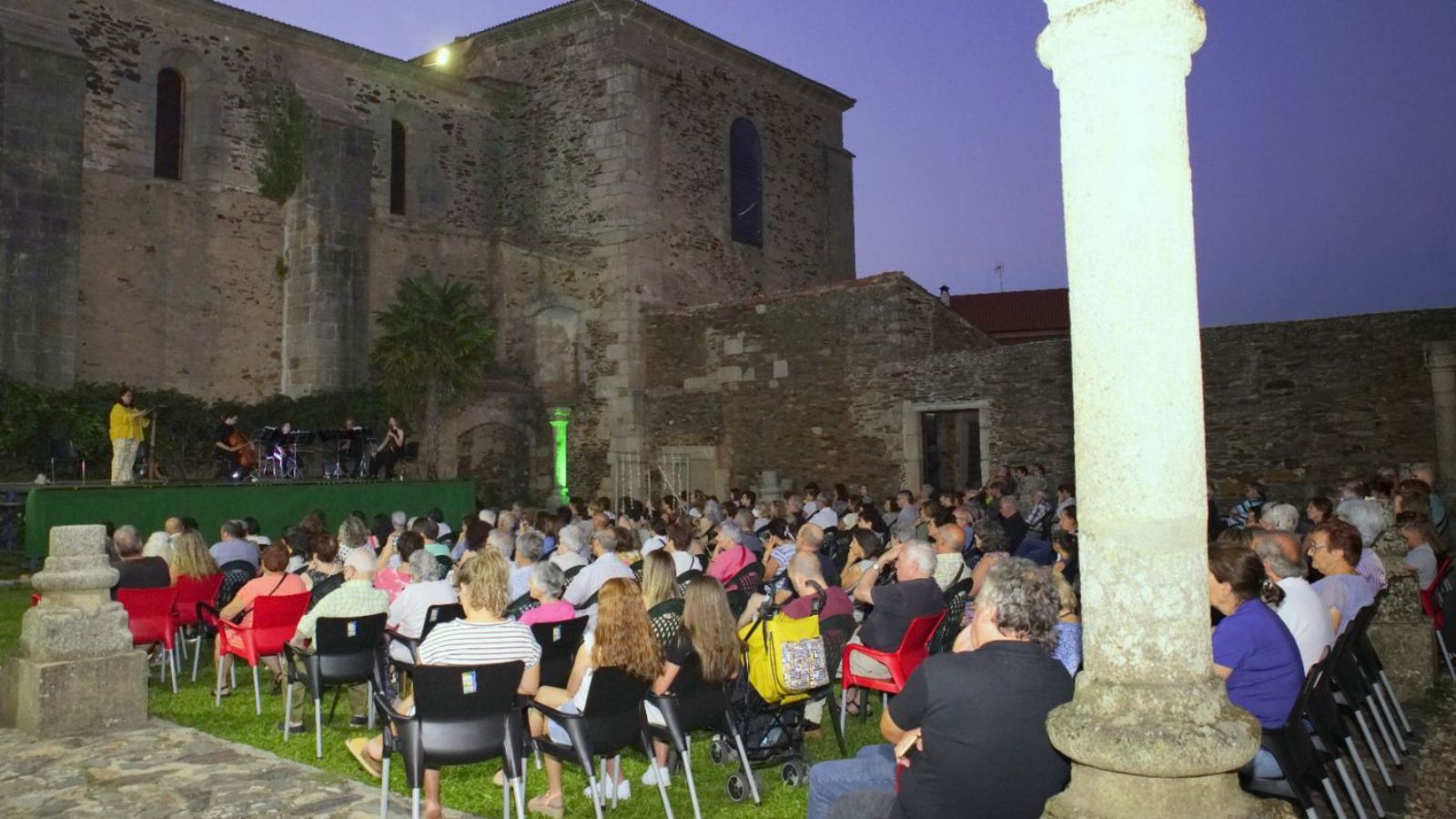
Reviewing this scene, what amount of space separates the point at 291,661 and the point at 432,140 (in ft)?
60.4

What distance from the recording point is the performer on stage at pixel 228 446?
1667 cm

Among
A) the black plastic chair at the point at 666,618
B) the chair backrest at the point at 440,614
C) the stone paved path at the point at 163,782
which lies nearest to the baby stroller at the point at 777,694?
the black plastic chair at the point at 666,618

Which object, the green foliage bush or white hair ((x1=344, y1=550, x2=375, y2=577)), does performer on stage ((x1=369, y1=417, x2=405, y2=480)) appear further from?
white hair ((x1=344, y1=550, x2=375, y2=577))

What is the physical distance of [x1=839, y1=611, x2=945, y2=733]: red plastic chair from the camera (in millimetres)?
5312

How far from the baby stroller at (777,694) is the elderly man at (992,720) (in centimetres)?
192

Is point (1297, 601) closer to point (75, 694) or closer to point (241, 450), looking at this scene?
point (75, 694)

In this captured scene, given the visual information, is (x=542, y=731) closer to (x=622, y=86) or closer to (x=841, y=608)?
(x=841, y=608)

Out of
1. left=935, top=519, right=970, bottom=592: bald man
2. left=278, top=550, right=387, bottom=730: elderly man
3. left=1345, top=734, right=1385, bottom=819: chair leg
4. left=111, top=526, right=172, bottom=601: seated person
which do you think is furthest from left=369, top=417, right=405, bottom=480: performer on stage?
left=1345, top=734, right=1385, bottom=819: chair leg

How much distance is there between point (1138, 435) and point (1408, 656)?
17.0ft

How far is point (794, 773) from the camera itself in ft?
17.1

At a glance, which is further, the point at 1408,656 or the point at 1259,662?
the point at 1408,656

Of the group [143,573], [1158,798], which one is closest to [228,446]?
[143,573]

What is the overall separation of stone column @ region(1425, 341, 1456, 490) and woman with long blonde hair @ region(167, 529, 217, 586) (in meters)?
12.9

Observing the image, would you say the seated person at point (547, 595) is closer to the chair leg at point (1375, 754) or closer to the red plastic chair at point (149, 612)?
the red plastic chair at point (149, 612)
